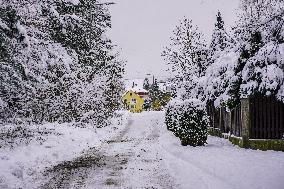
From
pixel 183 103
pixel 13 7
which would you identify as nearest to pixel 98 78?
pixel 183 103

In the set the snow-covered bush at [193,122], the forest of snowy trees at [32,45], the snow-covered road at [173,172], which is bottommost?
the snow-covered road at [173,172]

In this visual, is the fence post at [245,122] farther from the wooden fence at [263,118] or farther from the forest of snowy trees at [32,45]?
the forest of snowy trees at [32,45]

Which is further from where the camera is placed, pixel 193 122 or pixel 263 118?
pixel 193 122

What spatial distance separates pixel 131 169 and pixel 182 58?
21927mm

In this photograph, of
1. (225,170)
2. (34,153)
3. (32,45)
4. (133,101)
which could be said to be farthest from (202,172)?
(133,101)

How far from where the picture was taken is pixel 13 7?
10.9 m

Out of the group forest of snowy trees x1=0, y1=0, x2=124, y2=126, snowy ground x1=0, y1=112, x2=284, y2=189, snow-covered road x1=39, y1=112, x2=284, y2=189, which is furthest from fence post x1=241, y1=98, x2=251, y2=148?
forest of snowy trees x1=0, y1=0, x2=124, y2=126

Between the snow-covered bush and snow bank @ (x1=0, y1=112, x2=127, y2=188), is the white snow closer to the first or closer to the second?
snow bank @ (x1=0, y1=112, x2=127, y2=188)

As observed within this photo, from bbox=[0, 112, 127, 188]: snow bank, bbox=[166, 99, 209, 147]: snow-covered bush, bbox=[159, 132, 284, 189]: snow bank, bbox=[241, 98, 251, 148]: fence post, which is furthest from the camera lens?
bbox=[166, 99, 209, 147]: snow-covered bush

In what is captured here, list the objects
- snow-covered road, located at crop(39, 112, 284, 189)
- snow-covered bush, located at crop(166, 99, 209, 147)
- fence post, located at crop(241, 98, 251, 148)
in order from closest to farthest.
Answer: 1. snow-covered road, located at crop(39, 112, 284, 189)
2. fence post, located at crop(241, 98, 251, 148)
3. snow-covered bush, located at crop(166, 99, 209, 147)

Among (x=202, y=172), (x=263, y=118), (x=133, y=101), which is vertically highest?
(x=133, y=101)

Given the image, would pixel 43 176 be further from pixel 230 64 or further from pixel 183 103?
pixel 230 64

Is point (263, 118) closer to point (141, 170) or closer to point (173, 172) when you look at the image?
point (173, 172)

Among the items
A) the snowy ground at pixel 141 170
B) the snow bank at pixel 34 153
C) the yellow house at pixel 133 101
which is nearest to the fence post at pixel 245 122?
the snowy ground at pixel 141 170
